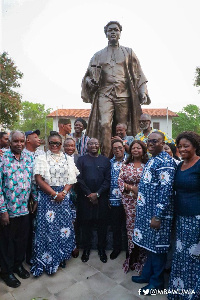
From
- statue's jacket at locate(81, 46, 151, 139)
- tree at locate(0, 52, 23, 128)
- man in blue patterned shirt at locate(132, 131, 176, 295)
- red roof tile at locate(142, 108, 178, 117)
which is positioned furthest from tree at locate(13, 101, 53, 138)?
man in blue patterned shirt at locate(132, 131, 176, 295)

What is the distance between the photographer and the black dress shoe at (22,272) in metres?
3.12

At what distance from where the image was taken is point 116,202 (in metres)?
3.53

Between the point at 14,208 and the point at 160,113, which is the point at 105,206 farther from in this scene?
the point at 160,113

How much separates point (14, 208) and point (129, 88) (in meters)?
3.60

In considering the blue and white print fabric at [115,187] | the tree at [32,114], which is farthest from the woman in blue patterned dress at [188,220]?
the tree at [32,114]

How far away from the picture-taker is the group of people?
→ 254 cm

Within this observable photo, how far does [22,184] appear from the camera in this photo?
120 inches

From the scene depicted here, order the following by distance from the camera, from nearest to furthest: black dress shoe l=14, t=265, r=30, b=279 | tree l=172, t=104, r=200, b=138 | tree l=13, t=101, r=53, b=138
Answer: black dress shoe l=14, t=265, r=30, b=279 → tree l=172, t=104, r=200, b=138 → tree l=13, t=101, r=53, b=138

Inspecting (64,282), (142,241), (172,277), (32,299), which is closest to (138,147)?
(142,241)

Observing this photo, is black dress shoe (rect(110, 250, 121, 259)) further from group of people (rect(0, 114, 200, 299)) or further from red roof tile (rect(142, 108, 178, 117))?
red roof tile (rect(142, 108, 178, 117))

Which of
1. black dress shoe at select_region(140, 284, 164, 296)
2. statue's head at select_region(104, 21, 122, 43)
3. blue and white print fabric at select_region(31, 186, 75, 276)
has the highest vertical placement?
statue's head at select_region(104, 21, 122, 43)

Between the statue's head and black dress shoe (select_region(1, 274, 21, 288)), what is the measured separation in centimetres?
493

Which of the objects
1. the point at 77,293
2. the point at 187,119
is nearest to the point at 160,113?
the point at 187,119

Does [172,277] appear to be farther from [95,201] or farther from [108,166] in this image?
[108,166]
